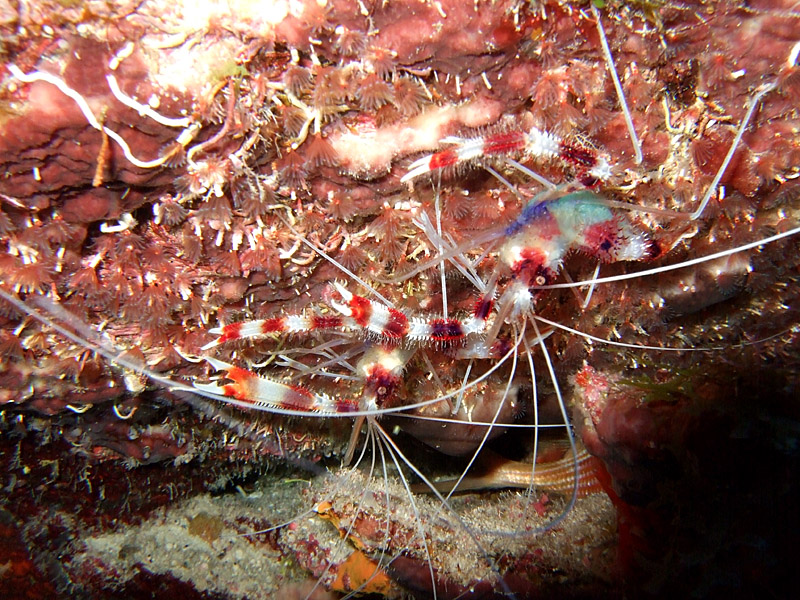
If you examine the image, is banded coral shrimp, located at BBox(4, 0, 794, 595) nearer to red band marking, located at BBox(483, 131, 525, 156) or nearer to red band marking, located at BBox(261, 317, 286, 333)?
red band marking, located at BBox(483, 131, 525, 156)

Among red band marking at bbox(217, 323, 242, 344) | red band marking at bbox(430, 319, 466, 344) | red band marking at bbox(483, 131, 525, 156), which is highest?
red band marking at bbox(483, 131, 525, 156)

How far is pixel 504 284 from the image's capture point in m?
2.66

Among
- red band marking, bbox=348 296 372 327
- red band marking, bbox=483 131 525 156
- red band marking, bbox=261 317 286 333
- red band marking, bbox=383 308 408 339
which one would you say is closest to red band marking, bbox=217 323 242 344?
red band marking, bbox=261 317 286 333

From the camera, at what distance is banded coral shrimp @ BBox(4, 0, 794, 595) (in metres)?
2.37

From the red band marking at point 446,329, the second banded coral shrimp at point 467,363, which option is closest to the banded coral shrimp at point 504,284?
the second banded coral shrimp at point 467,363

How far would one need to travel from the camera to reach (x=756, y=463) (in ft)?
8.52

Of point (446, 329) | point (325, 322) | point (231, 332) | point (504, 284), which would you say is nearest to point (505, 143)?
point (504, 284)

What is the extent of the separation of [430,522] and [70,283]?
12.6 ft

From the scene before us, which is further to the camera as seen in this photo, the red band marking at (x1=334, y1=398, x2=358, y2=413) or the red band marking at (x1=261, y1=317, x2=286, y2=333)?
the red band marking at (x1=334, y1=398, x2=358, y2=413)

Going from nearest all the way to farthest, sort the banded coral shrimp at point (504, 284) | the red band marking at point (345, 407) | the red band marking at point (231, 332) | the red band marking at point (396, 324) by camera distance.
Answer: the banded coral shrimp at point (504, 284)
the red band marking at point (396, 324)
the red band marking at point (231, 332)
the red band marking at point (345, 407)

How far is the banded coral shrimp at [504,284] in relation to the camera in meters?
2.37

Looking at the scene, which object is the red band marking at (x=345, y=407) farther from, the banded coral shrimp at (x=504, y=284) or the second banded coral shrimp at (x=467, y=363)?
the banded coral shrimp at (x=504, y=284)

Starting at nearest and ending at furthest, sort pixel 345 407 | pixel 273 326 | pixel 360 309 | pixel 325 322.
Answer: pixel 360 309 < pixel 273 326 < pixel 325 322 < pixel 345 407

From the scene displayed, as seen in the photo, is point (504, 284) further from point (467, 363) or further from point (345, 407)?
point (345, 407)
